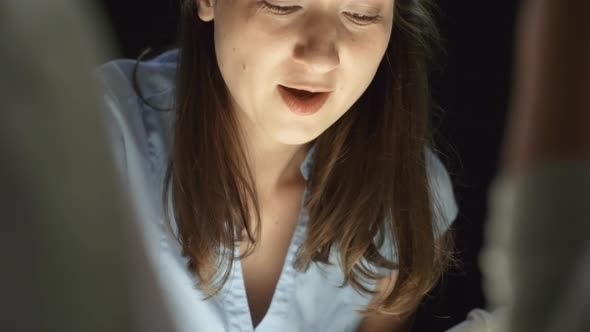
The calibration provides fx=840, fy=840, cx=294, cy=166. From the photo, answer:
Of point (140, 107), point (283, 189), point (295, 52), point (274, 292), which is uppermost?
point (295, 52)

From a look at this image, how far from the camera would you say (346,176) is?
111cm

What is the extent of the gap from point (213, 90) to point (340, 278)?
1.04 feet

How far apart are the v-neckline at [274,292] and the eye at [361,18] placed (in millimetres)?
287

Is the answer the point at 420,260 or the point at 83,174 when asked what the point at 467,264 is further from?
the point at 83,174

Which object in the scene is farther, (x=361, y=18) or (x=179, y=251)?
(x=179, y=251)

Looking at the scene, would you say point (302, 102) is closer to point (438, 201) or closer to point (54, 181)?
point (438, 201)

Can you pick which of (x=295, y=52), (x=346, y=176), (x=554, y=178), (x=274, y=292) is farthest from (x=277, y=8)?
(x=554, y=178)

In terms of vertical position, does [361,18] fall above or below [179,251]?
above

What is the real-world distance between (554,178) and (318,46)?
56 cm

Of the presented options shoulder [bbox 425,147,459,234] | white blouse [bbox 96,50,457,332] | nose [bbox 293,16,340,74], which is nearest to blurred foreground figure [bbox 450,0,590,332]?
nose [bbox 293,16,340,74]

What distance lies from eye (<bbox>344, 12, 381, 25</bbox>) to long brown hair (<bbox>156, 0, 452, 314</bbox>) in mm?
121

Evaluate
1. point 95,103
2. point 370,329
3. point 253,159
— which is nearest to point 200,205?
point 253,159

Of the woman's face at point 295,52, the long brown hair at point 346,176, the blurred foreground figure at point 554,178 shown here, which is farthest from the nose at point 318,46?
the blurred foreground figure at point 554,178

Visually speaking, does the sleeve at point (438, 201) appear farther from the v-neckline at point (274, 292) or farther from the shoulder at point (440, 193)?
the v-neckline at point (274, 292)
